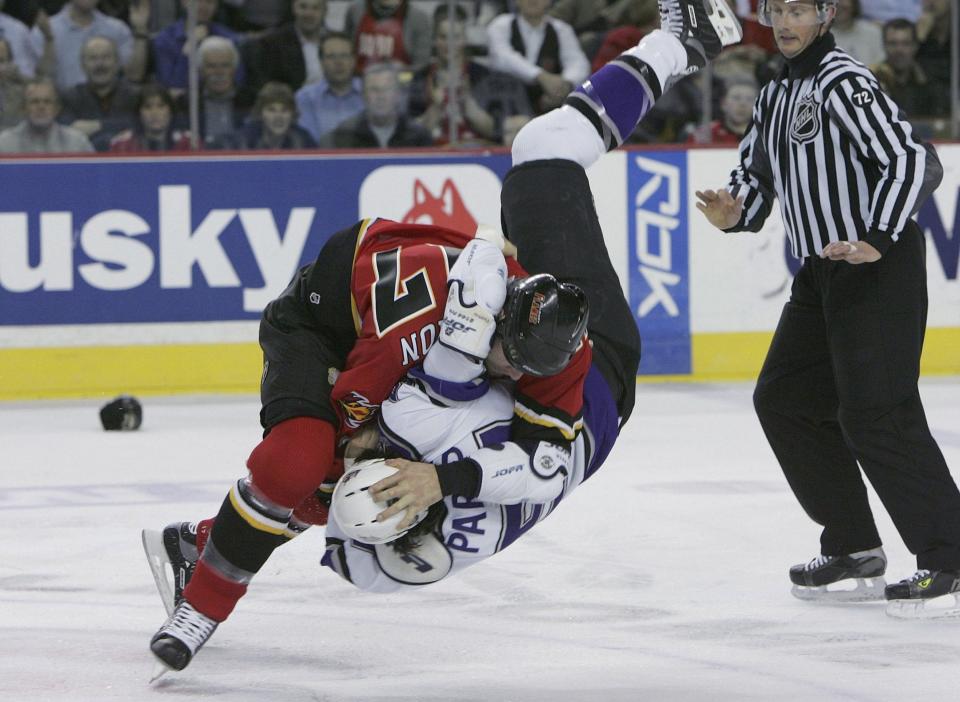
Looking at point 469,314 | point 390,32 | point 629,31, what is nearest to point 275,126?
point 390,32

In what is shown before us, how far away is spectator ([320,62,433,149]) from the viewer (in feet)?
27.3

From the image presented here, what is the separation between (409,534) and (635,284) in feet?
16.2

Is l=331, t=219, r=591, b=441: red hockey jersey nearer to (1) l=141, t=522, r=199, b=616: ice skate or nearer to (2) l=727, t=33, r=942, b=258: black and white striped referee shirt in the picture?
(1) l=141, t=522, r=199, b=616: ice skate

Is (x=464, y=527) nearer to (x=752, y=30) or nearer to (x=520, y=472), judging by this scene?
(x=520, y=472)

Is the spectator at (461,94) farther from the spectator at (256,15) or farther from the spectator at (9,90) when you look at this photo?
the spectator at (9,90)

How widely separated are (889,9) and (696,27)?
4769 millimetres

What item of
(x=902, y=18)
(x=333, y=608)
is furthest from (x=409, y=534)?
(x=902, y=18)

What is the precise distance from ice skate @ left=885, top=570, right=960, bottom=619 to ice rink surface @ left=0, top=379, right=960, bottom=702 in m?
0.04

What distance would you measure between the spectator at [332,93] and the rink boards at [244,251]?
348mm

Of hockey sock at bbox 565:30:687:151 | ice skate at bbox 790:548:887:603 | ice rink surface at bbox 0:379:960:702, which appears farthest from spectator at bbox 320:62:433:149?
ice skate at bbox 790:548:887:603

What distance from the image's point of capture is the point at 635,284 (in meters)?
8.22

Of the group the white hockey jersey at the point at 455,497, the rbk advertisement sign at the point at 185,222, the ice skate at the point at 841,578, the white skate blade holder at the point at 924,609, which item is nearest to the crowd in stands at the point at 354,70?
the rbk advertisement sign at the point at 185,222

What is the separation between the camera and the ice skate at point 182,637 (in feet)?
11.1

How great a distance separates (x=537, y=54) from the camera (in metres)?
8.59
